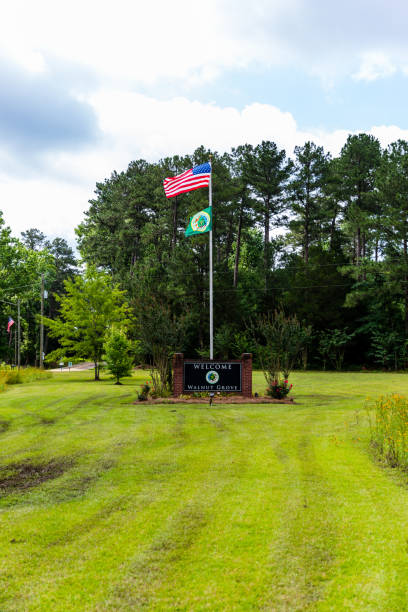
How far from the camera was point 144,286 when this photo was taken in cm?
3475

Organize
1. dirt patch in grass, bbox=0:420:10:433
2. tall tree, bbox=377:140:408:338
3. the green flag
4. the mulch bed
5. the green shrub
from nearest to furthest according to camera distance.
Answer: dirt patch in grass, bbox=0:420:10:433, the mulch bed, the green flag, the green shrub, tall tree, bbox=377:140:408:338

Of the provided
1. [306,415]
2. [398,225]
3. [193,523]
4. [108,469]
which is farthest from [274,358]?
[398,225]

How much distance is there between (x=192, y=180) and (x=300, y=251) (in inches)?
1408

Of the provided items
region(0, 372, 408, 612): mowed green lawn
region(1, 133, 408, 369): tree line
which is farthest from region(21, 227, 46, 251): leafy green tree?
region(0, 372, 408, 612): mowed green lawn

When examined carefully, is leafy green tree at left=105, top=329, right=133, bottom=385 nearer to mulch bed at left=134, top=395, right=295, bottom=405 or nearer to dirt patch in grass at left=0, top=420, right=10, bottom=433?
mulch bed at left=134, top=395, right=295, bottom=405

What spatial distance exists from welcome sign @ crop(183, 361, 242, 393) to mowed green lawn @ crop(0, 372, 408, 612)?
20.4 feet

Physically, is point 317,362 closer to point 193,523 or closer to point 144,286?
point 144,286

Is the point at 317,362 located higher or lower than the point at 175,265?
lower

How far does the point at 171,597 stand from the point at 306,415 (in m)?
9.28

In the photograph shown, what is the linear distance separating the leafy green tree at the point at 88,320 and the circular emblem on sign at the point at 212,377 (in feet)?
40.1

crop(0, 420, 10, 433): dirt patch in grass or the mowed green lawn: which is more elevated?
the mowed green lawn

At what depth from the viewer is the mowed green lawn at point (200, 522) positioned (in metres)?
3.58

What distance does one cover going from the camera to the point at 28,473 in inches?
271

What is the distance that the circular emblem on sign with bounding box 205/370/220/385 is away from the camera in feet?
52.9
